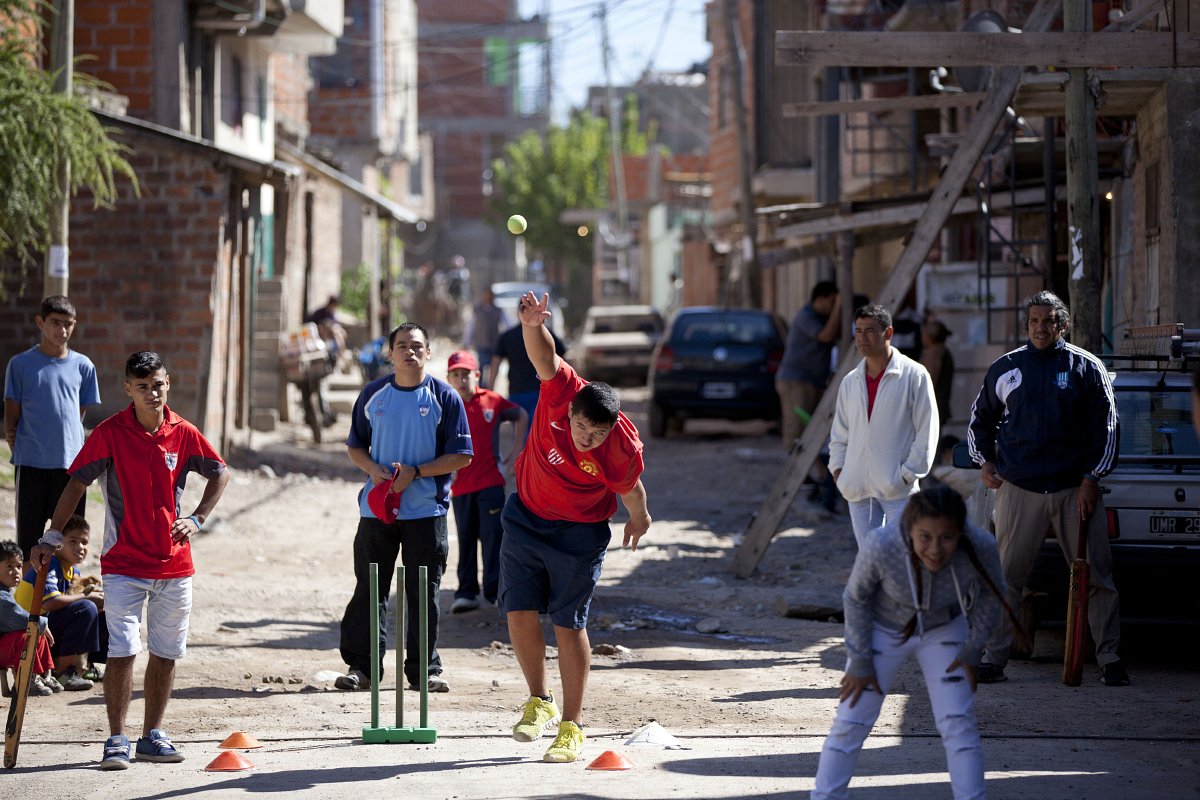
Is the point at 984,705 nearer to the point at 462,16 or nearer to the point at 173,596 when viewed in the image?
the point at 173,596

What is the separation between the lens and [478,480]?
33.5 feet

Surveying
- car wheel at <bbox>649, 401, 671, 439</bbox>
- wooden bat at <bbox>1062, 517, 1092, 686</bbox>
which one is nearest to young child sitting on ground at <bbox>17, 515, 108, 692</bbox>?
wooden bat at <bbox>1062, 517, 1092, 686</bbox>

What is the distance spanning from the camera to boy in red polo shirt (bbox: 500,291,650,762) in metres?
6.61

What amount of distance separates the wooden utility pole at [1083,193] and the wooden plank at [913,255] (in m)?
0.78

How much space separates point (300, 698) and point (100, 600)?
1210 millimetres

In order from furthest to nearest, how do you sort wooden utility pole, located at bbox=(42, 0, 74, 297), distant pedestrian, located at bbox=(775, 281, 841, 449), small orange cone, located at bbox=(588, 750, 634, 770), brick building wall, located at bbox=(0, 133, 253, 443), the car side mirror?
brick building wall, located at bbox=(0, 133, 253, 443), distant pedestrian, located at bbox=(775, 281, 841, 449), wooden utility pole, located at bbox=(42, 0, 74, 297), the car side mirror, small orange cone, located at bbox=(588, 750, 634, 770)

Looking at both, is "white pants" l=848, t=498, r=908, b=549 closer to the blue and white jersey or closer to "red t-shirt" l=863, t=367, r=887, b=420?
"red t-shirt" l=863, t=367, r=887, b=420

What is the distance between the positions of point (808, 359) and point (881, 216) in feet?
5.12

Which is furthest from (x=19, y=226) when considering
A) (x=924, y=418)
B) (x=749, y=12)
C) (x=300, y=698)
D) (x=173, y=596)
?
(x=749, y=12)

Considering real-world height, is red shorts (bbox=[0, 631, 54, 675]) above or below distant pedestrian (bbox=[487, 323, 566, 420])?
below

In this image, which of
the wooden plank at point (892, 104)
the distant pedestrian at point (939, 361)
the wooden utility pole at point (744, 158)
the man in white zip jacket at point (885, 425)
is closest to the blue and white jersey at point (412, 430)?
the man in white zip jacket at point (885, 425)

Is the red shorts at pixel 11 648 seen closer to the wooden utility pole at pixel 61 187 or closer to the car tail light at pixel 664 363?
the wooden utility pole at pixel 61 187

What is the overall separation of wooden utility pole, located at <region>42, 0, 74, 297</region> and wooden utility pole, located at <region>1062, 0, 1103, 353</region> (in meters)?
7.68

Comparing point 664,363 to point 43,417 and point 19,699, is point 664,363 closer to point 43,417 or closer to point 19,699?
point 43,417
